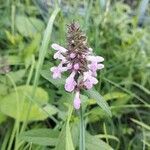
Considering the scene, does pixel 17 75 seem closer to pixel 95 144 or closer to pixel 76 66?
pixel 95 144

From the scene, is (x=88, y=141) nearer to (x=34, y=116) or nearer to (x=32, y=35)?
(x=34, y=116)

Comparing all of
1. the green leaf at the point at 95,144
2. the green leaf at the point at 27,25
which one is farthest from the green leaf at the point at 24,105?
the green leaf at the point at 27,25

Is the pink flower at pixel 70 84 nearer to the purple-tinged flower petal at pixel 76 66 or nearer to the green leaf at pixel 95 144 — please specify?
the purple-tinged flower petal at pixel 76 66

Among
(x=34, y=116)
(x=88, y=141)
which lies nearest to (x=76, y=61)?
(x=88, y=141)

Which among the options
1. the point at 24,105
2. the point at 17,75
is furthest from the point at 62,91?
the point at 17,75

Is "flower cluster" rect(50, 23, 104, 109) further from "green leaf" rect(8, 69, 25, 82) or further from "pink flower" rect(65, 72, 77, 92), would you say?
"green leaf" rect(8, 69, 25, 82)
